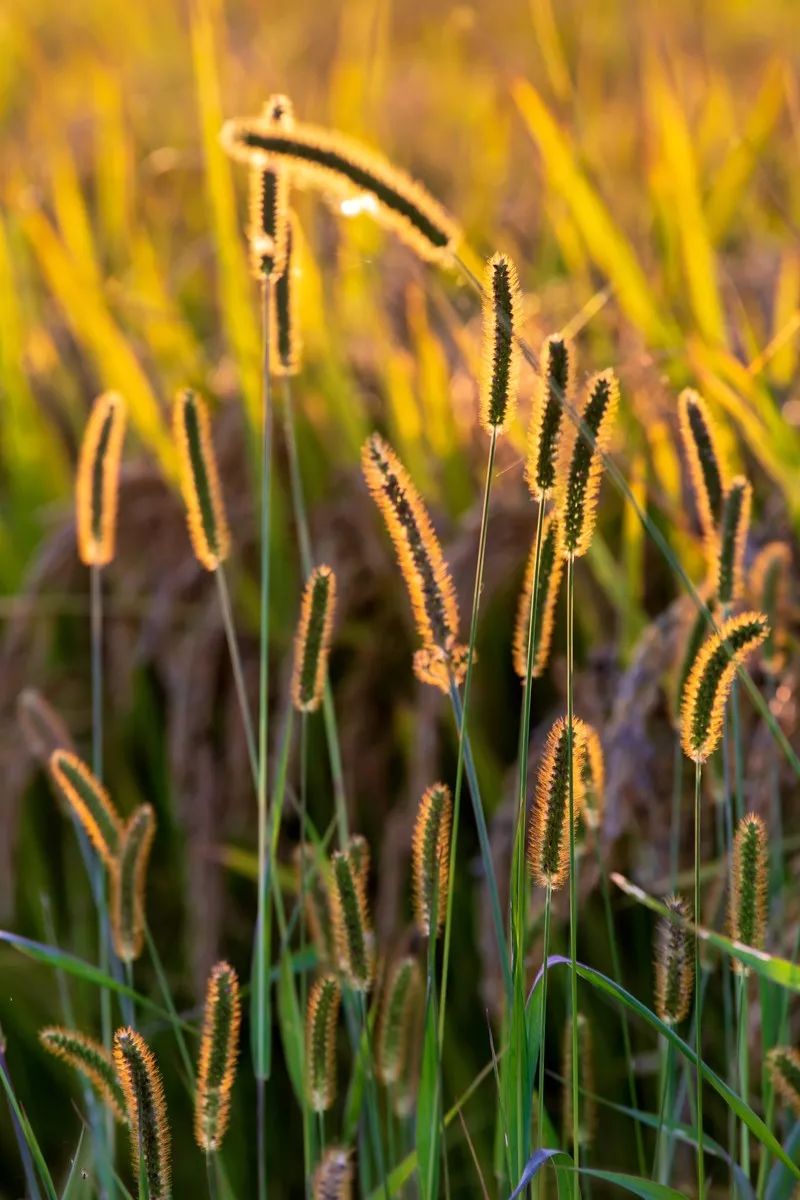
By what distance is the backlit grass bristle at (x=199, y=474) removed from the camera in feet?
2.59

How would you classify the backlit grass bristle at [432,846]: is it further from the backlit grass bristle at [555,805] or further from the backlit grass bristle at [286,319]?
the backlit grass bristle at [286,319]

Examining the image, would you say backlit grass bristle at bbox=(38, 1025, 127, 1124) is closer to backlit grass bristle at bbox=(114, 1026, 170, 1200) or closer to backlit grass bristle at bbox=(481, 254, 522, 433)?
backlit grass bristle at bbox=(114, 1026, 170, 1200)

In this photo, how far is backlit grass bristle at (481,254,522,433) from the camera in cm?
65

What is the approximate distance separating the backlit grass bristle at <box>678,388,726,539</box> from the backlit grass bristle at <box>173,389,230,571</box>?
0.26 m

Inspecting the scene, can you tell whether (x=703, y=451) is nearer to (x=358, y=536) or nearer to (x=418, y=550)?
(x=418, y=550)

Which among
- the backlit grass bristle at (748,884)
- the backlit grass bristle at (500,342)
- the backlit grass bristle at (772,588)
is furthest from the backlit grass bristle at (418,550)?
the backlit grass bristle at (772,588)

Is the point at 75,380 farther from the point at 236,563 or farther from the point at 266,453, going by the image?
the point at 266,453

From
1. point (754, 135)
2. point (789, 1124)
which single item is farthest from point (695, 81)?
point (789, 1124)

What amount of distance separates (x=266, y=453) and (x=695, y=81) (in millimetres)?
2706

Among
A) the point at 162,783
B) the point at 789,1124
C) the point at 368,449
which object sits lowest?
the point at 789,1124

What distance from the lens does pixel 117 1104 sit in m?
0.74

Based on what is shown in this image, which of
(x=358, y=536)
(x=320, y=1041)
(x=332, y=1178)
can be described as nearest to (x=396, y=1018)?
(x=320, y=1041)

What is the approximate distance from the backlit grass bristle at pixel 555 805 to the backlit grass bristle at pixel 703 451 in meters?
0.19

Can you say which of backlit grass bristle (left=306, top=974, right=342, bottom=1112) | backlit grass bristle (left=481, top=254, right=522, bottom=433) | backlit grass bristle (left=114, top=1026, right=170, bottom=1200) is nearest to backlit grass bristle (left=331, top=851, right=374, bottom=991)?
backlit grass bristle (left=306, top=974, right=342, bottom=1112)
